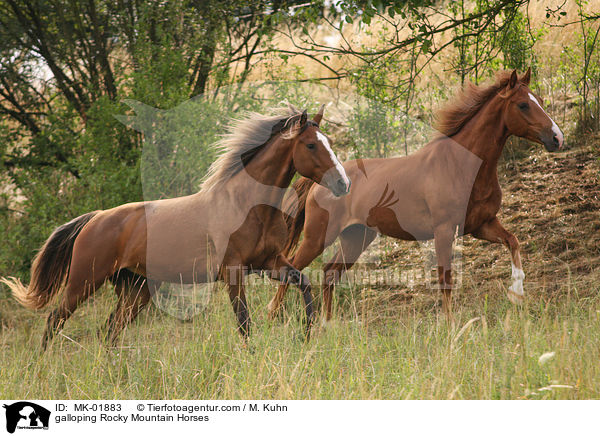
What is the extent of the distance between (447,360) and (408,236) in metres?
2.21

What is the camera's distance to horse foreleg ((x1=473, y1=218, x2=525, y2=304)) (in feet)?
15.5

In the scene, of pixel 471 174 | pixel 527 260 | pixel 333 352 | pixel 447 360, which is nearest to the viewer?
pixel 447 360

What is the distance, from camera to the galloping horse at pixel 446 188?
195 inches

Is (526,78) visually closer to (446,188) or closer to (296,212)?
(446,188)

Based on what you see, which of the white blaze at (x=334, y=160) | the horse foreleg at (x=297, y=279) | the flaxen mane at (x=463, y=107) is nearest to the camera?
the white blaze at (x=334, y=160)

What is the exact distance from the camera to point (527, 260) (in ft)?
21.8

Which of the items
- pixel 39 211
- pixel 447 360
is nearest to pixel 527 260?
pixel 447 360

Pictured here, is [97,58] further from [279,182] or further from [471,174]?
[471,174]

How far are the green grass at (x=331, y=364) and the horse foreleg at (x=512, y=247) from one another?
19 centimetres

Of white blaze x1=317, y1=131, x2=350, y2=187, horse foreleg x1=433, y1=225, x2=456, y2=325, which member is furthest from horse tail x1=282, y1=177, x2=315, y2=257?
white blaze x1=317, y1=131, x2=350, y2=187
